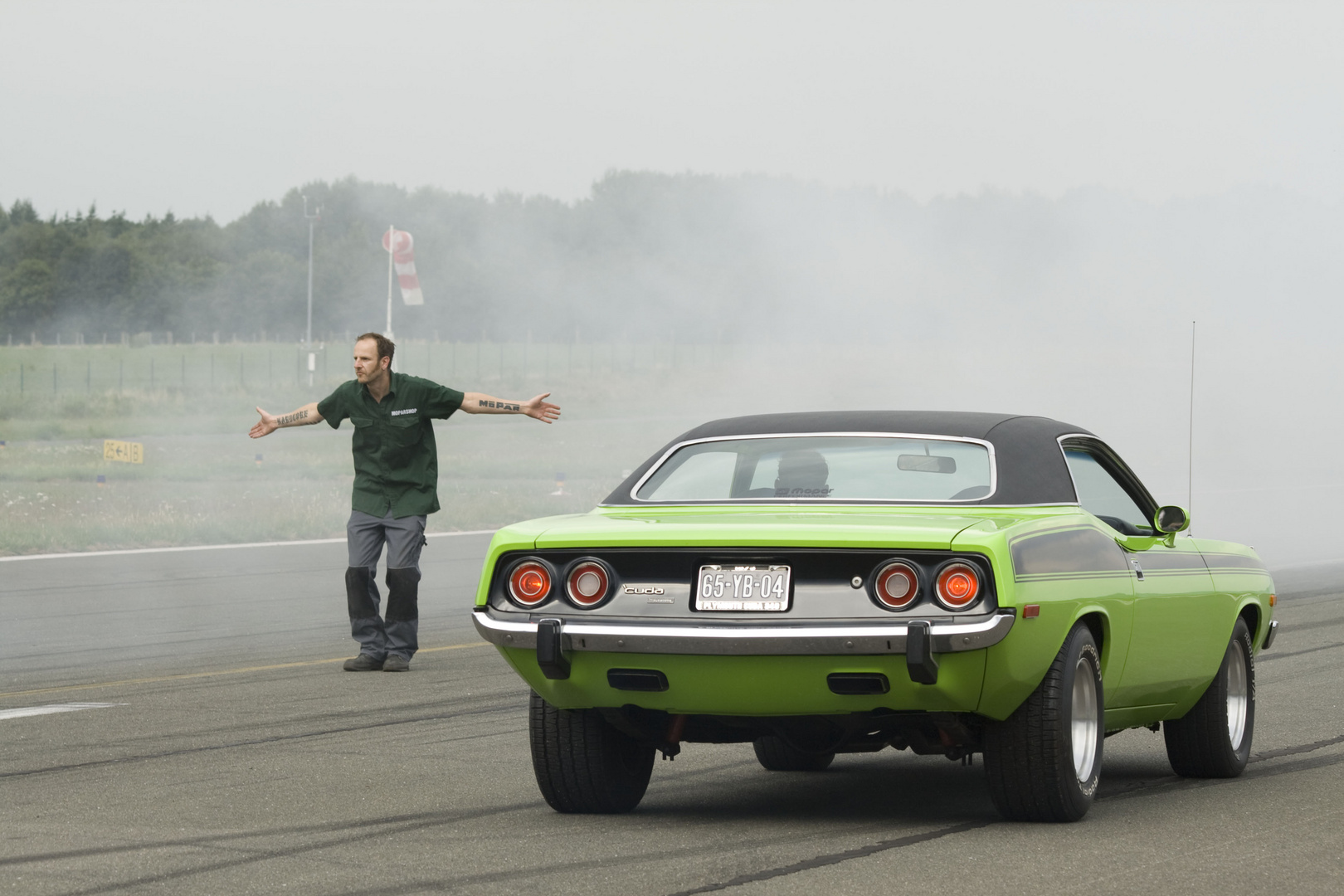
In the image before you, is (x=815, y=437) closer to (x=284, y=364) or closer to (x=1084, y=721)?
(x=1084, y=721)

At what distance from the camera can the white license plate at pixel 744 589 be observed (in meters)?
5.31

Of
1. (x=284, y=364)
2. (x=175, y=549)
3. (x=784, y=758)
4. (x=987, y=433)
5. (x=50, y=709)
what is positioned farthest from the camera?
(x=284, y=364)

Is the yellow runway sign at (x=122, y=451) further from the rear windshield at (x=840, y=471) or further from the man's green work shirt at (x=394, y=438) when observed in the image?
the rear windshield at (x=840, y=471)

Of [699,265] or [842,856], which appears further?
[699,265]

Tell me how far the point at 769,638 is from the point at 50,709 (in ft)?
15.4

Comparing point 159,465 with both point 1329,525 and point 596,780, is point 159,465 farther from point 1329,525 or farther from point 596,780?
point 596,780

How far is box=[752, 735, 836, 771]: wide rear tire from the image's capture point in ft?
22.7

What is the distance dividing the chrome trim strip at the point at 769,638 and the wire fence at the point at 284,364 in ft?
132

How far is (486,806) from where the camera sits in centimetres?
611

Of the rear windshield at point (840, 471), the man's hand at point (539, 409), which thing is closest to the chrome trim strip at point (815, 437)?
the rear windshield at point (840, 471)

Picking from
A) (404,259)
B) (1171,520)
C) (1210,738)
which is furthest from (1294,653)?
(404,259)

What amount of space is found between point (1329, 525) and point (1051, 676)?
21.2m

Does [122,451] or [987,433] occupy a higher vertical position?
[987,433]

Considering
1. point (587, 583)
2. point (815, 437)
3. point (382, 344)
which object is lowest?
point (587, 583)
